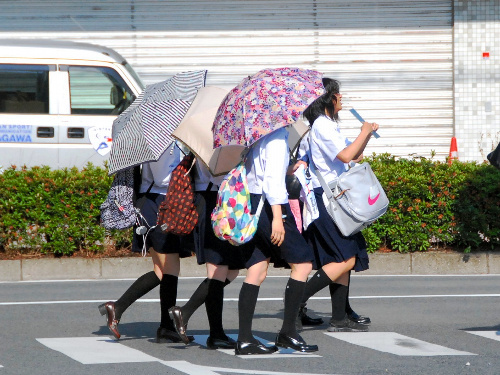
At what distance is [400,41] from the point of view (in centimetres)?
1620

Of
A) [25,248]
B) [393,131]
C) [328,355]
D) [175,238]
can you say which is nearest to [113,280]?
[25,248]

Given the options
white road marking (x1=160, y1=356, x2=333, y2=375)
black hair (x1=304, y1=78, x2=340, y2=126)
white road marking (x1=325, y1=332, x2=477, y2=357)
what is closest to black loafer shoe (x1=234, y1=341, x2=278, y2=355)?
white road marking (x1=160, y1=356, x2=333, y2=375)

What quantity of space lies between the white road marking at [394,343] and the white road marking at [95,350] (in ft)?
4.79

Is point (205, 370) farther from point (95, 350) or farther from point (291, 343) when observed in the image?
point (95, 350)

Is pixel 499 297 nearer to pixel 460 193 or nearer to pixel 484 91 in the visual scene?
pixel 460 193

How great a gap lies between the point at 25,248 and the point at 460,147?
323 inches

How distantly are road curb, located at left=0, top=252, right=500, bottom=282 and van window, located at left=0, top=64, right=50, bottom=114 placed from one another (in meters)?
2.95

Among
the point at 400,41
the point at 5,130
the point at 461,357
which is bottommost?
the point at 461,357

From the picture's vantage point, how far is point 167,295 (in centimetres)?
670

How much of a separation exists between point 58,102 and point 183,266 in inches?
136

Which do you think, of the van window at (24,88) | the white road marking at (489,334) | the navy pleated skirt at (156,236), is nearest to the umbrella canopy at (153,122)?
the navy pleated skirt at (156,236)

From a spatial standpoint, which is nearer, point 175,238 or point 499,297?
point 175,238

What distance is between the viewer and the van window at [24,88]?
41.2 feet

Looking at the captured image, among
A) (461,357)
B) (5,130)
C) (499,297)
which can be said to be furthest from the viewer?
(5,130)
